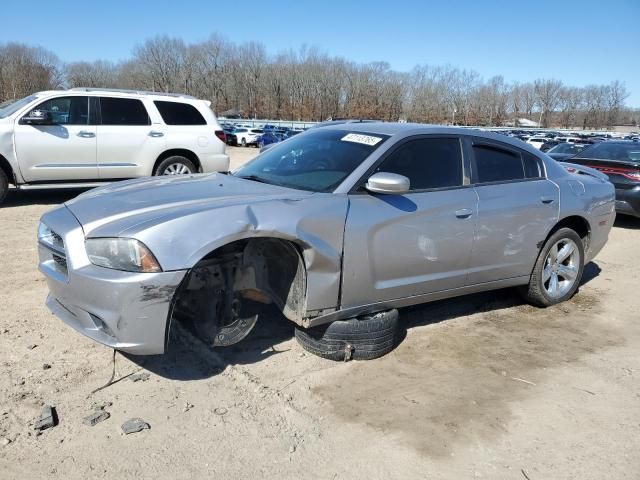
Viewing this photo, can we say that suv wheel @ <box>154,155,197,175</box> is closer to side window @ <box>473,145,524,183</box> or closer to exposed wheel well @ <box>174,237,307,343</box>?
exposed wheel well @ <box>174,237,307,343</box>

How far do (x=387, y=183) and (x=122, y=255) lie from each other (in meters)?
1.74

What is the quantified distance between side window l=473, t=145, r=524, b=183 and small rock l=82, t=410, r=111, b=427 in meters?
3.26

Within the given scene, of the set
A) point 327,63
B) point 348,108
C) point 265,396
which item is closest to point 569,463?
point 265,396

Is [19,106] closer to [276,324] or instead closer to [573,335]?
[276,324]

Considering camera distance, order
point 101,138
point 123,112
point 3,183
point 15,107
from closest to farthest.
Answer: point 3,183
point 15,107
point 101,138
point 123,112

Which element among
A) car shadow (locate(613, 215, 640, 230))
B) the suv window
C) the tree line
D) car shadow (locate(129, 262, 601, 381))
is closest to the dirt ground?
car shadow (locate(129, 262, 601, 381))

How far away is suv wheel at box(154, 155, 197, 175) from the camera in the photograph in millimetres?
9414

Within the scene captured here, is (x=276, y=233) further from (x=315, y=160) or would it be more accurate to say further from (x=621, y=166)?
(x=621, y=166)

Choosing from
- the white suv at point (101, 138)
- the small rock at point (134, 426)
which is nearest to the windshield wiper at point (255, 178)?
the small rock at point (134, 426)

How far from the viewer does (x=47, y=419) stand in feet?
9.51

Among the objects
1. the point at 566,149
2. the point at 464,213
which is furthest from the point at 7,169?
→ the point at 566,149

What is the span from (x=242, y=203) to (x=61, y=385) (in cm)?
158

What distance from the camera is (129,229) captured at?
3.05 metres

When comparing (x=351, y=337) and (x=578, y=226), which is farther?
(x=578, y=226)
